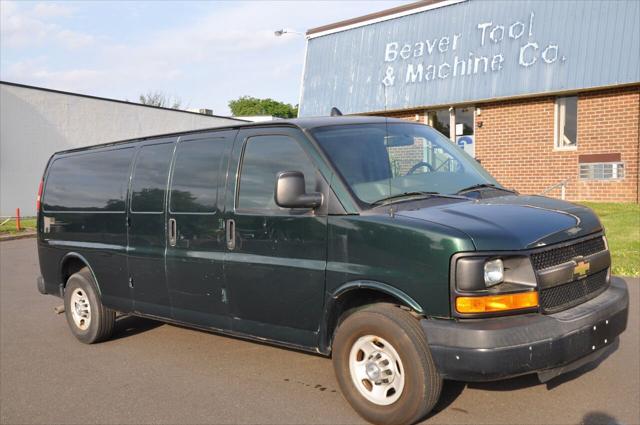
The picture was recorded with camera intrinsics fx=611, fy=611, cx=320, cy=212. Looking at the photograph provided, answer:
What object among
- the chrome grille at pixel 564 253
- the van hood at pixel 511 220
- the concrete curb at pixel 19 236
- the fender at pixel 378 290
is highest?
the van hood at pixel 511 220

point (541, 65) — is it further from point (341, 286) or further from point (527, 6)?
point (341, 286)

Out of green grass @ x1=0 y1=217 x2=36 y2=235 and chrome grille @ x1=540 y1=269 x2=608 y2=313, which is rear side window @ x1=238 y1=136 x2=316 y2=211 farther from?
green grass @ x1=0 y1=217 x2=36 y2=235

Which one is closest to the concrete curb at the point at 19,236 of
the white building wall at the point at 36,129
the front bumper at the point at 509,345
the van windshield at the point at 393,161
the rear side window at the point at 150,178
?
the white building wall at the point at 36,129

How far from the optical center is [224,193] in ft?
16.2

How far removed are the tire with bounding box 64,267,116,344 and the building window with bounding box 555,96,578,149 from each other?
13606 millimetres

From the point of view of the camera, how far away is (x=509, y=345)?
346cm

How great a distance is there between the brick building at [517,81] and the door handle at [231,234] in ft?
41.9

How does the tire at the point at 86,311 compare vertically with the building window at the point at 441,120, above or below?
below

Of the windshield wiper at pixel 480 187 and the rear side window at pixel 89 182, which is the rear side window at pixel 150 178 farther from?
the windshield wiper at pixel 480 187

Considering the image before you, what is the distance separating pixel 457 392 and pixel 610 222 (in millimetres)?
9379

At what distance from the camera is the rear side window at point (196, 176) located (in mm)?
5070

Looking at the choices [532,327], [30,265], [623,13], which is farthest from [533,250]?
[623,13]

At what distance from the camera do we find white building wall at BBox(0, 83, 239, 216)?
25.3 meters

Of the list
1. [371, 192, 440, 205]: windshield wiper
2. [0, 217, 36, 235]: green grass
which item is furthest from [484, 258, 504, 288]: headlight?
[0, 217, 36, 235]: green grass
